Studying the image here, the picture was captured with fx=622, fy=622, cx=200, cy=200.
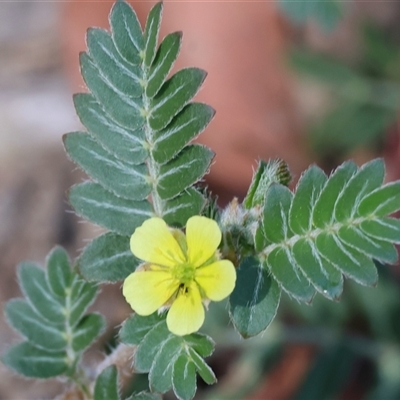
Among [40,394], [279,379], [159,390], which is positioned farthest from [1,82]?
[159,390]

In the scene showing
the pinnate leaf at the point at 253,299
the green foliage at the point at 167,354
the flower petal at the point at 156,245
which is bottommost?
the green foliage at the point at 167,354

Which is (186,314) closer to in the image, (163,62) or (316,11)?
(163,62)

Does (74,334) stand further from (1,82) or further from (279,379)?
(1,82)

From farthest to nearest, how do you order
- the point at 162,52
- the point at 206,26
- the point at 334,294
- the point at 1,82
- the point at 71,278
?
the point at 1,82
the point at 206,26
the point at 71,278
the point at 162,52
the point at 334,294

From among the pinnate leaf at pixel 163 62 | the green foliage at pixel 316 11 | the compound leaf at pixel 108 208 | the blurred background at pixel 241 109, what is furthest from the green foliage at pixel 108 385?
the green foliage at pixel 316 11

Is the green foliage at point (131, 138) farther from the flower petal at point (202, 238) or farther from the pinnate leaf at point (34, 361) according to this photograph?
the pinnate leaf at point (34, 361)

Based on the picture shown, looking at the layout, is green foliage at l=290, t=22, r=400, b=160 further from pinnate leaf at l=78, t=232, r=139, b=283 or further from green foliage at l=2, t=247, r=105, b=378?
pinnate leaf at l=78, t=232, r=139, b=283

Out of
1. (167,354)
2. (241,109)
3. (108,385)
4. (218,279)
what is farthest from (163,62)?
(241,109)
